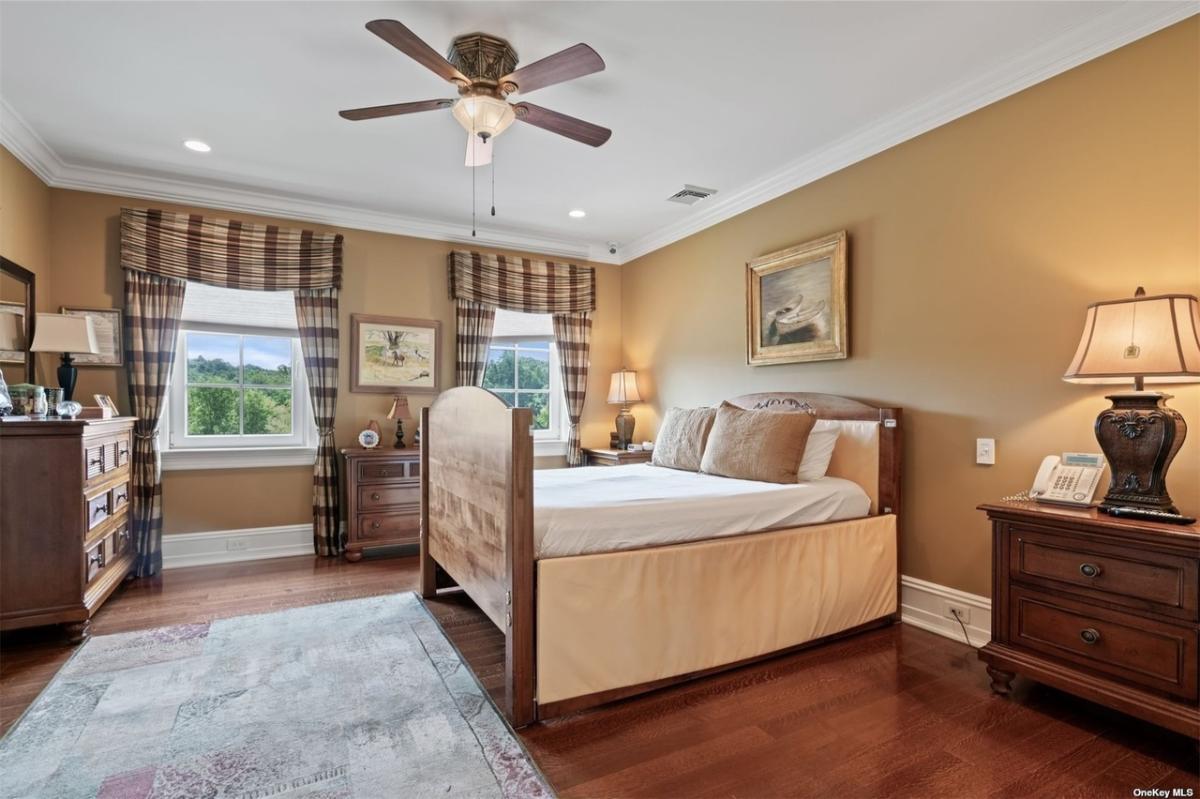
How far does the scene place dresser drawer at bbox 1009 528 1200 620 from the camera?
5.80ft

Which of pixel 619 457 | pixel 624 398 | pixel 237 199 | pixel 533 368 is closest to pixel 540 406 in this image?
pixel 533 368

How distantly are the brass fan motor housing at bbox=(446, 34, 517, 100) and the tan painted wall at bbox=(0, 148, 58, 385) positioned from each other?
8.59ft

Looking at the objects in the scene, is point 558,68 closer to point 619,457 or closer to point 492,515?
point 492,515

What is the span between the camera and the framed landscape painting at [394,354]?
445cm

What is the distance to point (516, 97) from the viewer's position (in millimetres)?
2635

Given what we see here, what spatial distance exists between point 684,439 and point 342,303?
2.82 m

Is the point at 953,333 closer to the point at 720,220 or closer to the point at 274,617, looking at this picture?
the point at 720,220

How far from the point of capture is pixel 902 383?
9.88 ft

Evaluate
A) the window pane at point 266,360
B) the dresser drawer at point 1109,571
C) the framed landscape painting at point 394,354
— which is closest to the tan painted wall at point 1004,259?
the dresser drawer at point 1109,571

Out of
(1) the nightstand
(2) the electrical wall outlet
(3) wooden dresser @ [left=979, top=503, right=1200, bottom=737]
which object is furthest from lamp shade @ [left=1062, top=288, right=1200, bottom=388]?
(1) the nightstand

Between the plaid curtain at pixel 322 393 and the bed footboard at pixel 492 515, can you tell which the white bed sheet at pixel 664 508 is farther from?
the plaid curtain at pixel 322 393

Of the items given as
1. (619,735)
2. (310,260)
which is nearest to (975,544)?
(619,735)

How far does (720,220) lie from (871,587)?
274cm

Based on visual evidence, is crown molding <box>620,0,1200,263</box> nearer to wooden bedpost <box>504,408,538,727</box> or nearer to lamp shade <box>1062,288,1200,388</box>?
lamp shade <box>1062,288,1200,388</box>
